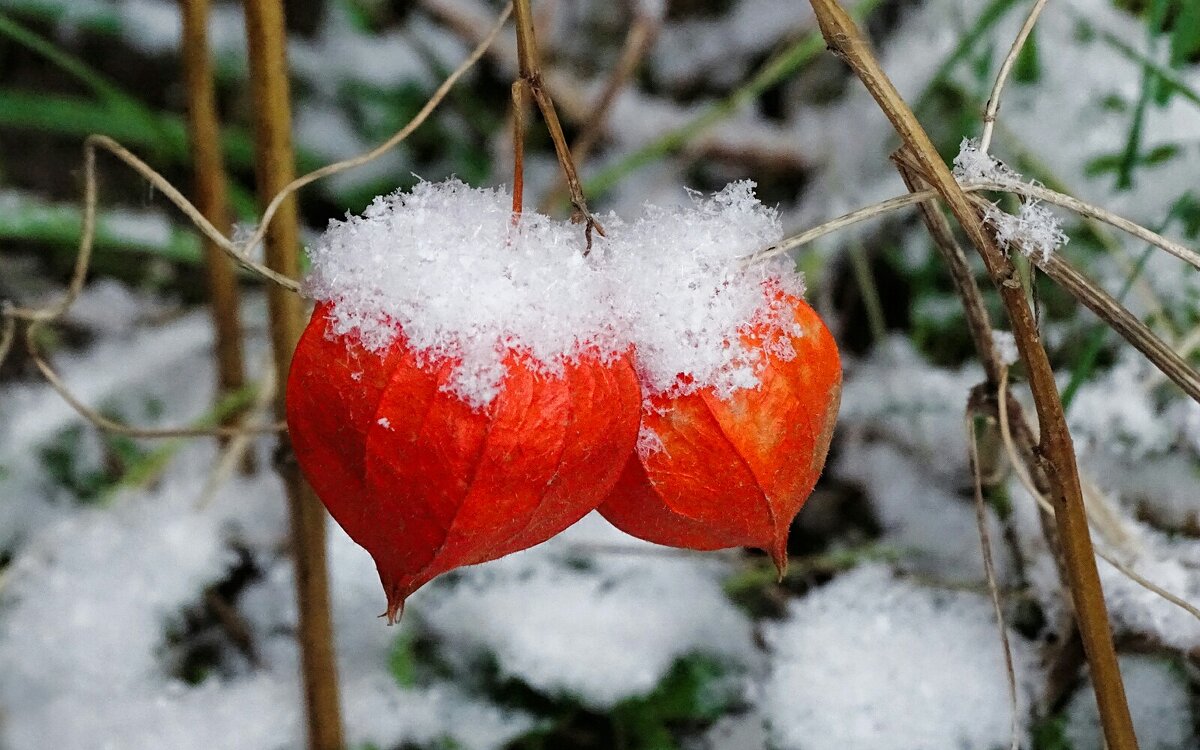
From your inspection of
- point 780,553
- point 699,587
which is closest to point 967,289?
point 780,553

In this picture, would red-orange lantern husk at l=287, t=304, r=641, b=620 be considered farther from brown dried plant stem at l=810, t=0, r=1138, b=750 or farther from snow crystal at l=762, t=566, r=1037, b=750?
snow crystal at l=762, t=566, r=1037, b=750

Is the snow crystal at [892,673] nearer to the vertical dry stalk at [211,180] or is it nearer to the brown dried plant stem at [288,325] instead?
the brown dried plant stem at [288,325]

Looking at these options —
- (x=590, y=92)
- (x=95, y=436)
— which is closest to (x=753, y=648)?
(x=95, y=436)

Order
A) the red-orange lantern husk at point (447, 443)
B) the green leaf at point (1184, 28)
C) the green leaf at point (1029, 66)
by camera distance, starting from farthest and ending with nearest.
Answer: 1. the green leaf at point (1029, 66)
2. the green leaf at point (1184, 28)
3. the red-orange lantern husk at point (447, 443)

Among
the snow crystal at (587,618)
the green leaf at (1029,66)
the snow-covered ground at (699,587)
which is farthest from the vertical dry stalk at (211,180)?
the green leaf at (1029,66)

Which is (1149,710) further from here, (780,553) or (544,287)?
(544,287)

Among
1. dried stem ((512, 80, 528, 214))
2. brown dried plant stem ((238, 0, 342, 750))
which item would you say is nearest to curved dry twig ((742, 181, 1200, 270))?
dried stem ((512, 80, 528, 214))

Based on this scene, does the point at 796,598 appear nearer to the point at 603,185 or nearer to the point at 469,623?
the point at 469,623

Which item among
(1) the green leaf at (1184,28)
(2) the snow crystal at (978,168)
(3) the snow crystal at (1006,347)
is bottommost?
(3) the snow crystal at (1006,347)
